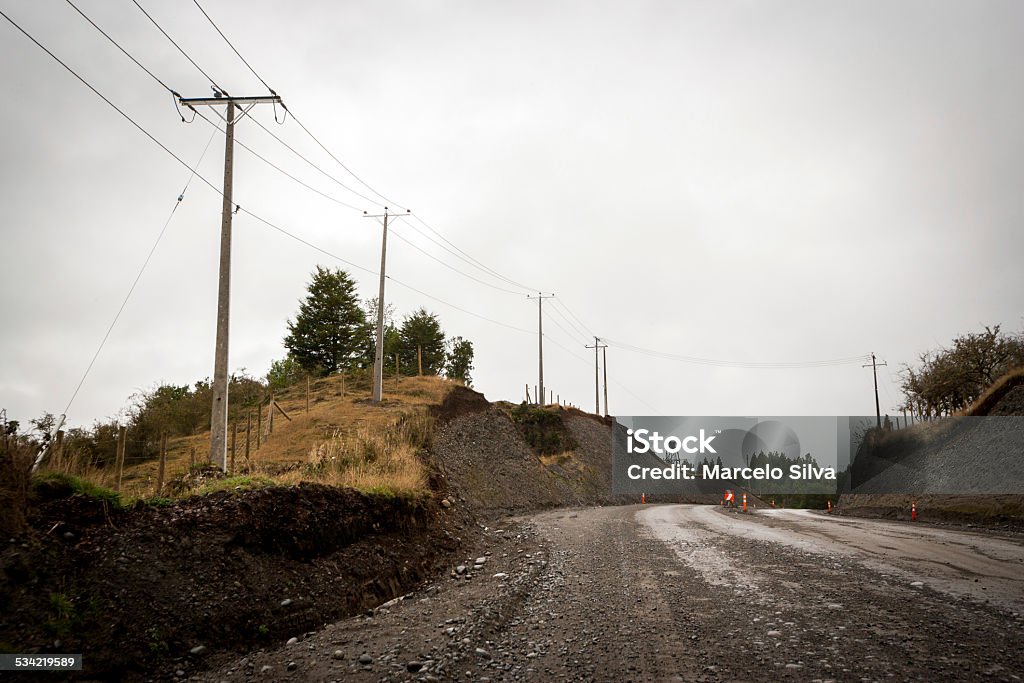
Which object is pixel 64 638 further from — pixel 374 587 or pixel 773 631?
pixel 773 631

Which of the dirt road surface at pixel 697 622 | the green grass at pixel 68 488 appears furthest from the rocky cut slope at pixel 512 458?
the green grass at pixel 68 488

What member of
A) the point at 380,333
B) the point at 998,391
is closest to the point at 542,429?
the point at 380,333

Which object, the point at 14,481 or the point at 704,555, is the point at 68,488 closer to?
the point at 14,481

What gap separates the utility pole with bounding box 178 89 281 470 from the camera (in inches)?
569

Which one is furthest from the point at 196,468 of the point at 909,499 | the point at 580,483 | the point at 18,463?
the point at 580,483

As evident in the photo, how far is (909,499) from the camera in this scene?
28516 millimetres

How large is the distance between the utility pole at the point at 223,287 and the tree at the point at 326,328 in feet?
126

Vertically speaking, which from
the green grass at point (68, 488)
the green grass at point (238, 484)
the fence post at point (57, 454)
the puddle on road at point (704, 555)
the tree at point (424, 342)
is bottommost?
the puddle on road at point (704, 555)

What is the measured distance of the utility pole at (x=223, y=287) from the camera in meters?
14.5

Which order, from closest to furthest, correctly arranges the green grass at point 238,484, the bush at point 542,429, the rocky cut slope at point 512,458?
1. the green grass at point 238,484
2. the rocky cut slope at point 512,458
3. the bush at point 542,429

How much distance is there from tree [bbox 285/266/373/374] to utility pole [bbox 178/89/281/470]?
3835 centimetres

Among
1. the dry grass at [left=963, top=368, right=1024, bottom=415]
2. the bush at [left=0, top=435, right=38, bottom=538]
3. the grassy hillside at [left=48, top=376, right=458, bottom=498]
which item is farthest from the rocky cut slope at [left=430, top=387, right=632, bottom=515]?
the dry grass at [left=963, top=368, right=1024, bottom=415]

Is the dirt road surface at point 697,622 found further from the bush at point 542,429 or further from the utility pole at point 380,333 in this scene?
the bush at point 542,429

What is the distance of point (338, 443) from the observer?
1881 cm
